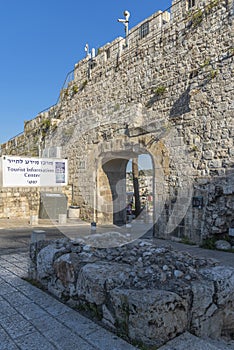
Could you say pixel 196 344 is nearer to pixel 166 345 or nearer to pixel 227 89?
pixel 166 345

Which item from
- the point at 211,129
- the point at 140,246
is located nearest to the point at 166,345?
the point at 140,246

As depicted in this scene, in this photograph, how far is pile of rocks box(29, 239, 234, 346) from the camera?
184cm

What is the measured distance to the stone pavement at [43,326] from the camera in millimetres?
1869

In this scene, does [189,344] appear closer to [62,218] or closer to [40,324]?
[40,324]

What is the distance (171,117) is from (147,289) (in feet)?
17.2

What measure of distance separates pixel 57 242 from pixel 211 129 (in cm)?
395

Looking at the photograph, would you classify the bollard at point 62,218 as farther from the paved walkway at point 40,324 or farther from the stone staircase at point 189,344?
the stone staircase at point 189,344

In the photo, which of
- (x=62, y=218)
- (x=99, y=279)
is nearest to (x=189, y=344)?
(x=99, y=279)

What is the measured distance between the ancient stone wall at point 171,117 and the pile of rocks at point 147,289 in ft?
10.6

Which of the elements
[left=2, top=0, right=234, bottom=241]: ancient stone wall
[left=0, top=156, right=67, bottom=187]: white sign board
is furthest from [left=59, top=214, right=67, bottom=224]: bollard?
[left=0, top=156, right=67, bottom=187]: white sign board

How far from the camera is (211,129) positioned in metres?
5.63

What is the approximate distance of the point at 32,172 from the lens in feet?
29.8

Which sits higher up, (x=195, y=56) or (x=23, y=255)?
(x=195, y=56)

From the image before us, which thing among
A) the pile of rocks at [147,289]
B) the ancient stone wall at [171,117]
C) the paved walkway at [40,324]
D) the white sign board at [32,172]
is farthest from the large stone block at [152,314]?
the white sign board at [32,172]
